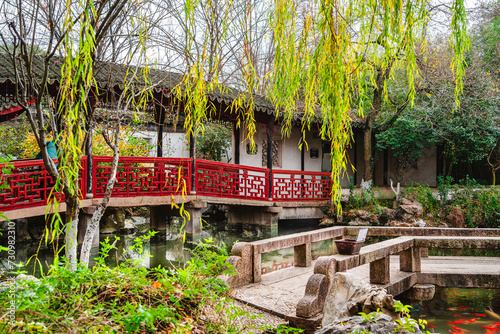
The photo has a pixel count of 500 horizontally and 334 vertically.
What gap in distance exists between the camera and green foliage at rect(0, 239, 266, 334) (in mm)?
1708

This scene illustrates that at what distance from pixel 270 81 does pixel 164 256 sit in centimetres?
621

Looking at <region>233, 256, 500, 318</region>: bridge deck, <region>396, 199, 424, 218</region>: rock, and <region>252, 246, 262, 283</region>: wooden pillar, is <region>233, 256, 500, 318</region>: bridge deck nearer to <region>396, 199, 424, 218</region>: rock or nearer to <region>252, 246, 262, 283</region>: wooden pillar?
<region>252, 246, 262, 283</region>: wooden pillar

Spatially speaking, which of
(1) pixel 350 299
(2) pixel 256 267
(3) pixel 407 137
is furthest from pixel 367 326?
(3) pixel 407 137

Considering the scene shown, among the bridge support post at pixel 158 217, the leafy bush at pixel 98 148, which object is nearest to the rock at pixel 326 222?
the bridge support post at pixel 158 217

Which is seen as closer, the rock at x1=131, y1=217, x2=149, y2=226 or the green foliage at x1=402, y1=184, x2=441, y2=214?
the green foliage at x1=402, y1=184, x2=441, y2=214

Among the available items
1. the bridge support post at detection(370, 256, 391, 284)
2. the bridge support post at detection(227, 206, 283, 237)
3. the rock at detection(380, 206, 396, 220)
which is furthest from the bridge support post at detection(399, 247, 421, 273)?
the rock at detection(380, 206, 396, 220)

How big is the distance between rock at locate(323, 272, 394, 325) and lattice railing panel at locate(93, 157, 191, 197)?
499 cm

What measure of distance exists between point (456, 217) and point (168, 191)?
7830 mm

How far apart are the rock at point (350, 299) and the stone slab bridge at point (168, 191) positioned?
2.76 m

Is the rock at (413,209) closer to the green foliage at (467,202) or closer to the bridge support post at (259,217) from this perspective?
the green foliage at (467,202)

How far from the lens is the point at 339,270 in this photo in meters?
3.49

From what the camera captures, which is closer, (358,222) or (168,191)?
(168,191)

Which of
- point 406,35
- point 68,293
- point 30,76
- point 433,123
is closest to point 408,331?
point 406,35

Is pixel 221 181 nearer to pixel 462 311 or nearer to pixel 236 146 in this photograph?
pixel 236 146
